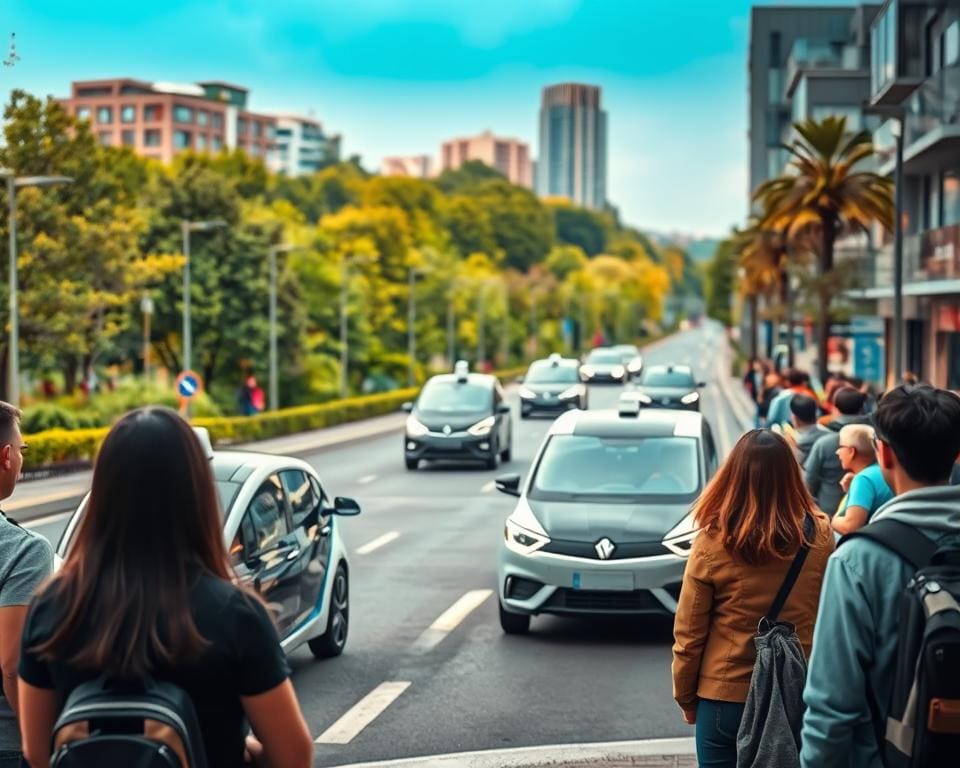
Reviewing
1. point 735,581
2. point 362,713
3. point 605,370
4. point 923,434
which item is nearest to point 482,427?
point 362,713

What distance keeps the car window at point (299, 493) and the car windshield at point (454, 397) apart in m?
20.4

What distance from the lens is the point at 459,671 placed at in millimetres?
11172

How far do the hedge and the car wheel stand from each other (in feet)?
25.3

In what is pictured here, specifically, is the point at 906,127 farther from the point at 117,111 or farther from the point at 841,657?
the point at 117,111

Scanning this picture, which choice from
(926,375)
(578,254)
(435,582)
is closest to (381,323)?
(926,375)

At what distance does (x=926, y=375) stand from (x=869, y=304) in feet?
23.3

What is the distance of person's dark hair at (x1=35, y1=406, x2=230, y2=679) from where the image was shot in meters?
3.38

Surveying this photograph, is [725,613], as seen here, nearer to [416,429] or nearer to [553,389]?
[416,429]

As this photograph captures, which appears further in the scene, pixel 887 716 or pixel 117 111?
pixel 117 111

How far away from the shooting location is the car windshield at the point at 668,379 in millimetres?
42312

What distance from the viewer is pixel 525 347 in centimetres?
12131

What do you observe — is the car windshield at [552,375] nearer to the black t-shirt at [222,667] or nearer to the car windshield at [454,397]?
the car windshield at [454,397]

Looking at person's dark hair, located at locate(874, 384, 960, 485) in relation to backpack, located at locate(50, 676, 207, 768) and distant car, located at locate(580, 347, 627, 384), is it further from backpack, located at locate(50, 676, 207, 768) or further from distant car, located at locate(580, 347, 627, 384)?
distant car, located at locate(580, 347, 627, 384)

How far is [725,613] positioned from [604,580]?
249 inches
